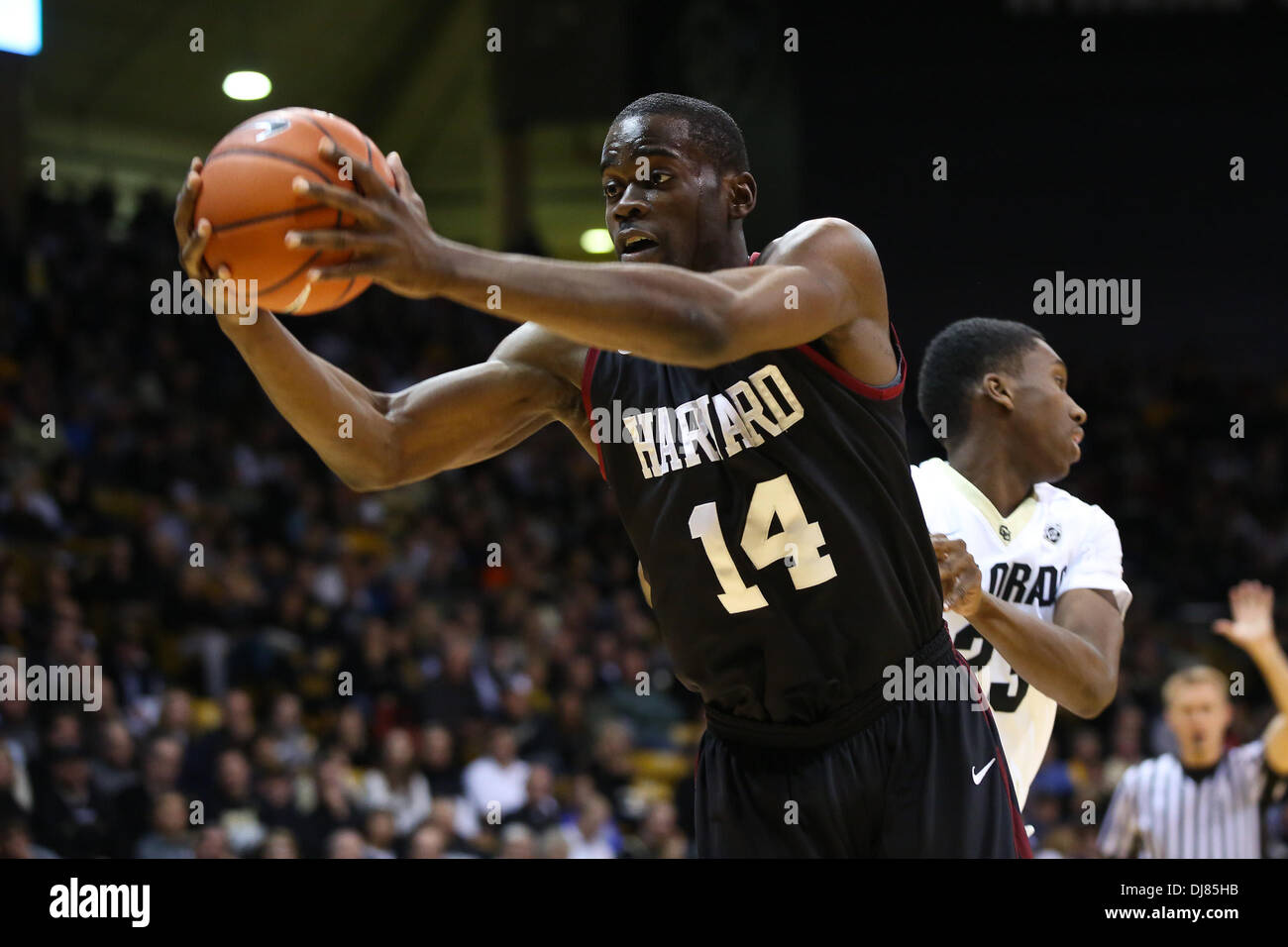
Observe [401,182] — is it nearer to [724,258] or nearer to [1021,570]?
[724,258]

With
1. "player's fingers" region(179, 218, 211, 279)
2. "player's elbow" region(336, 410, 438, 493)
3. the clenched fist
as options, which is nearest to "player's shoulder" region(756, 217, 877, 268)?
the clenched fist

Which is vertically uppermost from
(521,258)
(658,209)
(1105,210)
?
(1105,210)

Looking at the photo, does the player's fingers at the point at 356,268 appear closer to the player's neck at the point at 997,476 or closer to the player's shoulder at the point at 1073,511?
the player's neck at the point at 997,476

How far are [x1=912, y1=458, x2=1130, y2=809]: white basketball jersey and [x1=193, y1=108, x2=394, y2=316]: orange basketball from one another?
2017 millimetres

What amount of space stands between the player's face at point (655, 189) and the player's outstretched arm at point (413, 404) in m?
0.37

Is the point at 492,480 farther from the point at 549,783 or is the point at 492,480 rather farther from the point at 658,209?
the point at 658,209

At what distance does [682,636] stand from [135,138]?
49.5ft

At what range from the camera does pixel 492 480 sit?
12383 mm

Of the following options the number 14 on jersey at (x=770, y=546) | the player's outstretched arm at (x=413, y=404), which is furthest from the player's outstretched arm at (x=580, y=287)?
the player's outstretched arm at (x=413, y=404)

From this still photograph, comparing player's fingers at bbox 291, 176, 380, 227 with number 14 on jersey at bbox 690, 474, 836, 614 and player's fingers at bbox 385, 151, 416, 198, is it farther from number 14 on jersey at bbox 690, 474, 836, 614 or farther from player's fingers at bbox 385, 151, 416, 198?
number 14 on jersey at bbox 690, 474, 836, 614

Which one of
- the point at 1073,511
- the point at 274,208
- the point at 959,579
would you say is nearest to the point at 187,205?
the point at 274,208

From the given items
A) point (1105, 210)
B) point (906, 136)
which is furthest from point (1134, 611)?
point (906, 136)

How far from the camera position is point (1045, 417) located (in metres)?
4.09
